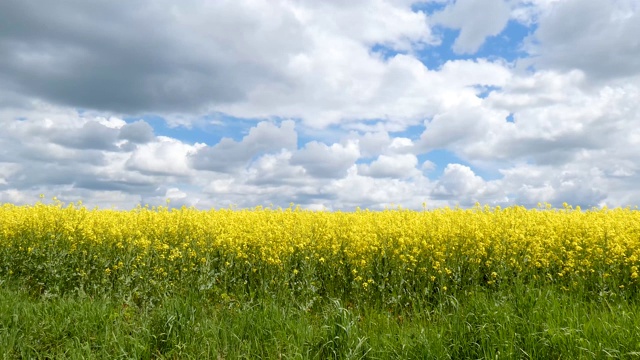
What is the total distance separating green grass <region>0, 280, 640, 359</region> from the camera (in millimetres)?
5520

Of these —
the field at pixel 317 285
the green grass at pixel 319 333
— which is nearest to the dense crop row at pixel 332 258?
the field at pixel 317 285

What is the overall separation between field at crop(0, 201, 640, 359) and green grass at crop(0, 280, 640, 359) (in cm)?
2

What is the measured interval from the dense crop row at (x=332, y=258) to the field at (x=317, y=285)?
41 millimetres

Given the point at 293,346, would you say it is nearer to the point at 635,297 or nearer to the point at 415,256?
the point at 415,256

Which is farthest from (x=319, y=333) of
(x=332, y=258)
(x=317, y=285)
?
(x=332, y=258)

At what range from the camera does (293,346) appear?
614 centimetres

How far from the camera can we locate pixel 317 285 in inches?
366

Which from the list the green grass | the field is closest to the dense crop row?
the field

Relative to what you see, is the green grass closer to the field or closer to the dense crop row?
the field

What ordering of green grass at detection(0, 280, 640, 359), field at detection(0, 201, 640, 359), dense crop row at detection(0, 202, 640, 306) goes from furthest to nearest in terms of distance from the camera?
dense crop row at detection(0, 202, 640, 306) < field at detection(0, 201, 640, 359) < green grass at detection(0, 280, 640, 359)

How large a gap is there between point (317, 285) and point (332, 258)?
642 millimetres

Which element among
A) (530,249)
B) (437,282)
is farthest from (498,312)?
(530,249)

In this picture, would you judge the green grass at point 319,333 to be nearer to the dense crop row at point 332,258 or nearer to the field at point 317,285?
the field at point 317,285

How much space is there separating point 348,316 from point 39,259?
7.95 meters
